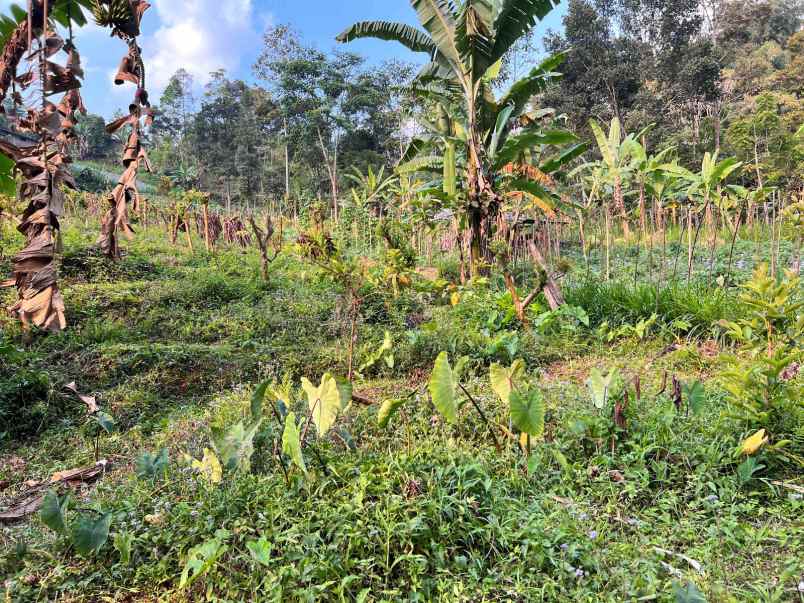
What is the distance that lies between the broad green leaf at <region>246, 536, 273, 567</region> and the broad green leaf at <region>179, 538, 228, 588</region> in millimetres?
85

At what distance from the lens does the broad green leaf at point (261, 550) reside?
144cm

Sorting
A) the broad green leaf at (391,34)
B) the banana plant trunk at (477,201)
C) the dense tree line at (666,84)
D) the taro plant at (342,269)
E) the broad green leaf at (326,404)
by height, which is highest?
the dense tree line at (666,84)

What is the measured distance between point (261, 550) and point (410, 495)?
0.58 meters

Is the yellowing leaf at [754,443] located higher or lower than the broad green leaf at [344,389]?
lower

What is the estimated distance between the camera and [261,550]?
147cm

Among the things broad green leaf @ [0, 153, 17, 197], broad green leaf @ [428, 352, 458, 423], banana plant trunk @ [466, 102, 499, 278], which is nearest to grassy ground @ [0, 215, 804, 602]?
broad green leaf @ [428, 352, 458, 423]

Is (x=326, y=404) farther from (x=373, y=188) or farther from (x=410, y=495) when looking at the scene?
(x=373, y=188)

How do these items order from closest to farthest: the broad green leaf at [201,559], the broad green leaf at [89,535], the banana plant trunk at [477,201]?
the broad green leaf at [201,559] → the broad green leaf at [89,535] → the banana plant trunk at [477,201]

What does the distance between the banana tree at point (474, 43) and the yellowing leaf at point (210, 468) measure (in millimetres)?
3449

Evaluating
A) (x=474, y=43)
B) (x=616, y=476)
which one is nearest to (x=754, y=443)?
(x=616, y=476)

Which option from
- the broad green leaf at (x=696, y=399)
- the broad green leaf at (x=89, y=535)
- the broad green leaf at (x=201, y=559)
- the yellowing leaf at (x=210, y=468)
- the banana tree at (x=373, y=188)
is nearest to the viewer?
the broad green leaf at (x=201, y=559)

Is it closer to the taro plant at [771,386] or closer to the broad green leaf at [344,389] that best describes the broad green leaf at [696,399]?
the taro plant at [771,386]

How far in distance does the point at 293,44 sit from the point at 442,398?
85.4 ft

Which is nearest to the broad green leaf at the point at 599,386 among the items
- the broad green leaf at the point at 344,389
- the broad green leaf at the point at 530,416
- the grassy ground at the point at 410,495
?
the grassy ground at the point at 410,495
